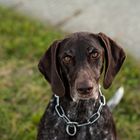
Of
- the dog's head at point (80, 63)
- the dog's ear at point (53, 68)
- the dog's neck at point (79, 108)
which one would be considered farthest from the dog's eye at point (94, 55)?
the dog's neck at point (79, 108)

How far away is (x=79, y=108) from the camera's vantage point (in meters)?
4.35

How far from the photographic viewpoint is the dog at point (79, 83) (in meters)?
4.00

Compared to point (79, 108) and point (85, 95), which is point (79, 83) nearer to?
point (85, 95)

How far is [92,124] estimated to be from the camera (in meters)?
4.34

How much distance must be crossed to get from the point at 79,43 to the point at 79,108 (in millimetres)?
558

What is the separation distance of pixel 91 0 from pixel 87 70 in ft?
12.4

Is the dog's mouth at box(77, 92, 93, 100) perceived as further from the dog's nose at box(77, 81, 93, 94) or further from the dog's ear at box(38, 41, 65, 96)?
→ the dog's ear at box(38, 41, 65, 96)

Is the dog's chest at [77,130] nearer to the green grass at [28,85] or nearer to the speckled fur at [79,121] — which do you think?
the speckled fur at [79,121]

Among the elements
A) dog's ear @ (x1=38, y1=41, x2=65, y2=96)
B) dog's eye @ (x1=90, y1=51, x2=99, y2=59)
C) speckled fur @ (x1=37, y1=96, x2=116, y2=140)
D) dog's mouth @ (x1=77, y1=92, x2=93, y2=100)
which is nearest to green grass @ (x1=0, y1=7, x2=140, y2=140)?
speckled fur @ (x1=37, y1=96, x2=116, y2=140)

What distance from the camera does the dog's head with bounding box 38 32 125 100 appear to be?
396 centimetres

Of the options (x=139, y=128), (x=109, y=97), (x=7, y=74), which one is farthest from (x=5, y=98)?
(x=139, y=128)

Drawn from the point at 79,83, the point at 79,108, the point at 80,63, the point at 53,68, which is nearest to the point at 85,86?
the point at 79,83

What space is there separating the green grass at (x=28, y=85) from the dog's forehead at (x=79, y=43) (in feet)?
4.84

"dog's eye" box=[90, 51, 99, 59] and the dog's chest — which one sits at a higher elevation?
"dog's eye" box=[90, 51, 99, 59]
